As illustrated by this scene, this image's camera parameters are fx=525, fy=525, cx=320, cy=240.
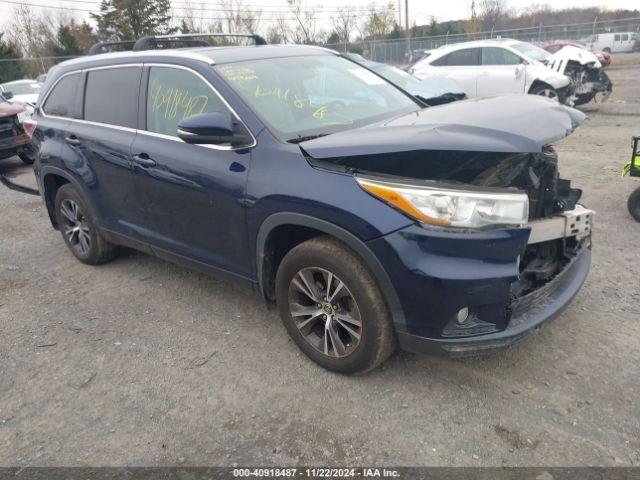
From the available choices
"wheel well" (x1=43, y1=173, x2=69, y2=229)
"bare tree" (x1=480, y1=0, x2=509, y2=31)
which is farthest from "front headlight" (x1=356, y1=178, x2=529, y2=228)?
"bare tree" (x1=480, y1=0, x2=509, y2=31)

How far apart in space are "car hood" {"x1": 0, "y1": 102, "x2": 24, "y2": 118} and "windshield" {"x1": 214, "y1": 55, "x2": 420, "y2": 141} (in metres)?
8.16

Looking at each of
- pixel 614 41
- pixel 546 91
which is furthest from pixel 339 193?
pixel 614 41

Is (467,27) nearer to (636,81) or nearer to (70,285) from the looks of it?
(636,81)

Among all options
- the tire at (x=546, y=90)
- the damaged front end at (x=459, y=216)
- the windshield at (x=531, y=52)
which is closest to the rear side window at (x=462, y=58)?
the windshield at (x=531, y=52)

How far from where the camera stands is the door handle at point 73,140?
444 cm

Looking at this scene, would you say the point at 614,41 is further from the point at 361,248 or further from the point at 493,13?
the point at 361,248

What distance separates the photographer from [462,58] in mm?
12688

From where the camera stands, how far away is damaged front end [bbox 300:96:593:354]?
2516mm

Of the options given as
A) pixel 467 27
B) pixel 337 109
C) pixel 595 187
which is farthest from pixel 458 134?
pixel 467 27

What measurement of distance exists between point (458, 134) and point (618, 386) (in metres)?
1.64

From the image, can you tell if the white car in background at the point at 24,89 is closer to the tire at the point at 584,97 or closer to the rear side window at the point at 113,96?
the rear side window at the point at 113,96

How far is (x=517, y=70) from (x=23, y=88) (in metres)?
12.7

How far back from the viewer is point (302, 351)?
10.8 feet

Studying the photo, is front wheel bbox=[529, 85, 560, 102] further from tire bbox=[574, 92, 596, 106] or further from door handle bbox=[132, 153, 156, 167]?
door handle bbox=[132, 153, 156, 167]
